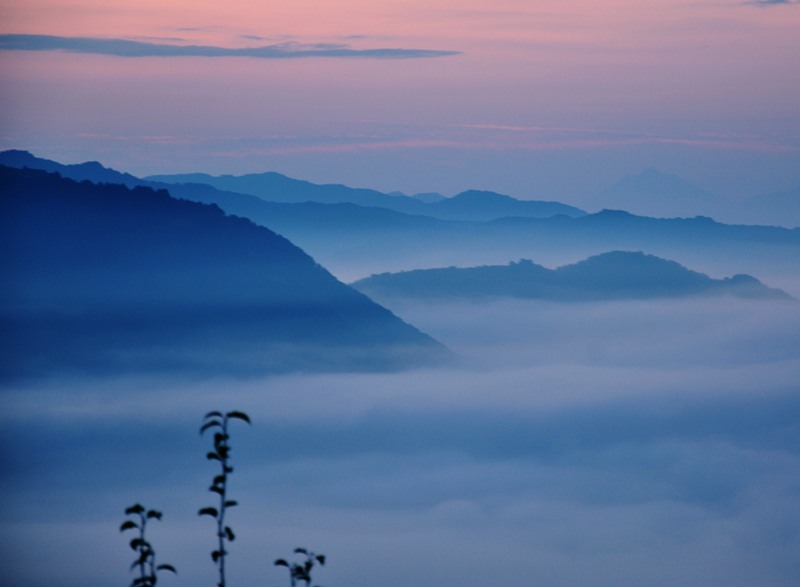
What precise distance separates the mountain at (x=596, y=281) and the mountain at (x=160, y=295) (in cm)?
3509

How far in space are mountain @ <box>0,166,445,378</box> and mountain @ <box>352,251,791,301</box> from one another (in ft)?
115

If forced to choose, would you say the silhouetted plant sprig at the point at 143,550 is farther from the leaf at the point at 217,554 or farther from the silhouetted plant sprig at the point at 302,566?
the silhouetted plant sprig at the point at 302,566

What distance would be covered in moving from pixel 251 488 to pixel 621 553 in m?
30.4

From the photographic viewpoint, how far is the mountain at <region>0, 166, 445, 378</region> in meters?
82.4

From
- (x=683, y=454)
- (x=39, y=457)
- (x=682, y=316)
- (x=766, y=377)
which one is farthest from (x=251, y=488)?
(x=682, y=316)

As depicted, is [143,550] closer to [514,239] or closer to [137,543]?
[137,543]

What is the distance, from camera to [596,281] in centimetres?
15900

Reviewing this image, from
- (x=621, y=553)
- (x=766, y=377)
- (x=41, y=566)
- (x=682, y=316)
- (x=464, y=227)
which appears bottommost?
(x=41, y=566)

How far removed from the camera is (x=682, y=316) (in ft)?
508

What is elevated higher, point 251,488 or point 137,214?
point 137,214

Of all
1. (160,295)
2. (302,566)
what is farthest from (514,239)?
(302,566)

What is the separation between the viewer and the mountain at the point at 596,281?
145512 mm

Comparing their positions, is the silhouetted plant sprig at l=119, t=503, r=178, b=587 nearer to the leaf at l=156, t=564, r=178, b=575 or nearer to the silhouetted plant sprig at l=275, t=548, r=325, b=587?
the leaf at l=156, t=564, r=178, b=575

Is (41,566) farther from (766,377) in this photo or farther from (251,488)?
(766,377)
